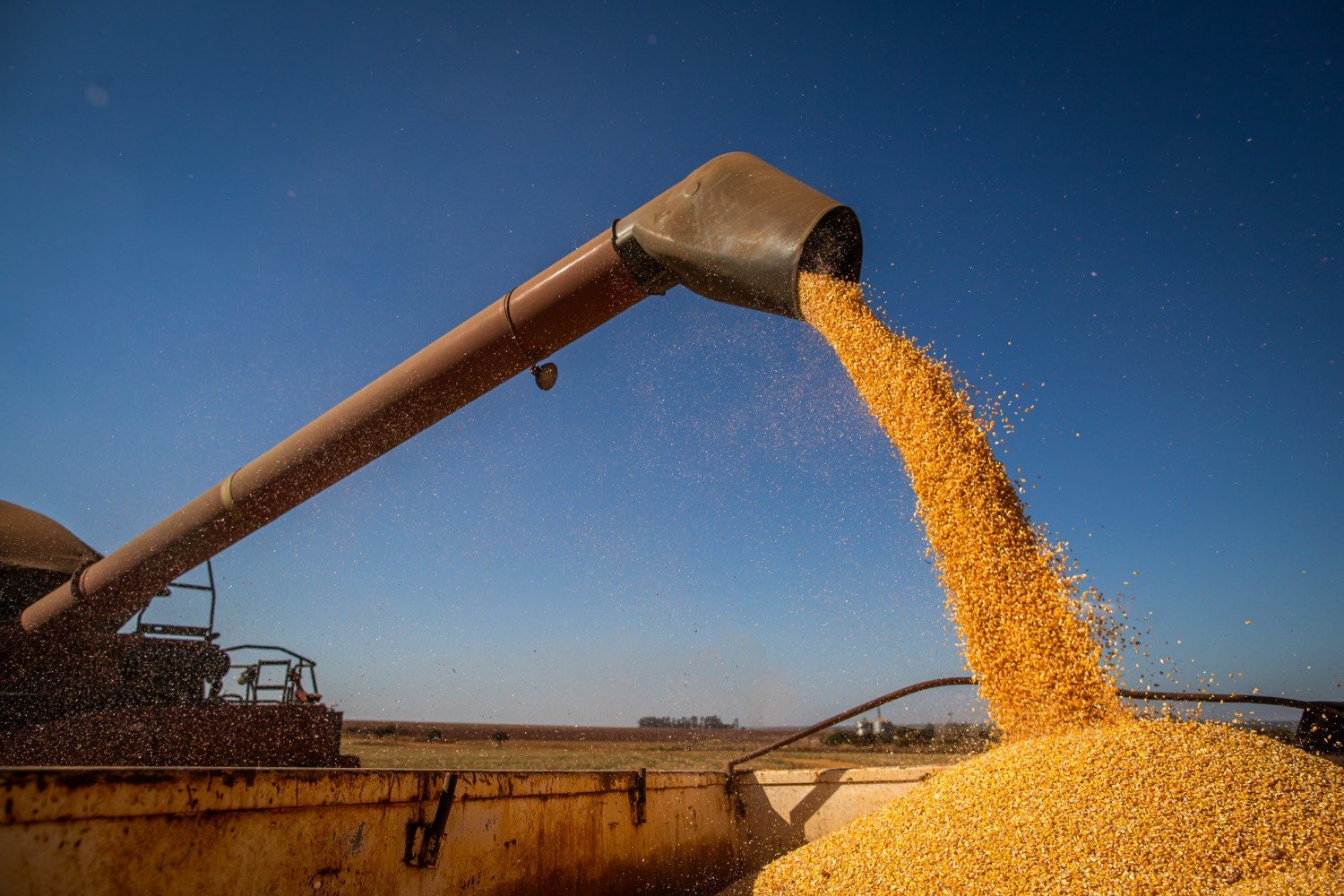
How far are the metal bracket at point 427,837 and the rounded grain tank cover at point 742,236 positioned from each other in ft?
6.47

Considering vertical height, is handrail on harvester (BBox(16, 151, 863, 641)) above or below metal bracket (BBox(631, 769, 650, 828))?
above

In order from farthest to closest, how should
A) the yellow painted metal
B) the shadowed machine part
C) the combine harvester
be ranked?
the shadowed machine part
the combine harvester
the yellow painted metal

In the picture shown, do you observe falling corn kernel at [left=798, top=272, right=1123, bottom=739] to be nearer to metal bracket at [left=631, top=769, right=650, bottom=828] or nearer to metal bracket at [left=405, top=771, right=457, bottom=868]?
metal bracket at [left=631, top=769, right=650, bottom=828]

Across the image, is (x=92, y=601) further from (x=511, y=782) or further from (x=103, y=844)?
(x=103, y=844)

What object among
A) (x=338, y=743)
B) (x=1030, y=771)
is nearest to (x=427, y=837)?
(x=1030, y=771)

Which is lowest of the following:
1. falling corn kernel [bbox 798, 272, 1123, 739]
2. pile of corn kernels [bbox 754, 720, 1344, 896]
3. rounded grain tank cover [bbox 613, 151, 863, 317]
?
pile of corn kernels [bbox 754, 720, 1344, 896]

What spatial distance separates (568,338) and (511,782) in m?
1.82

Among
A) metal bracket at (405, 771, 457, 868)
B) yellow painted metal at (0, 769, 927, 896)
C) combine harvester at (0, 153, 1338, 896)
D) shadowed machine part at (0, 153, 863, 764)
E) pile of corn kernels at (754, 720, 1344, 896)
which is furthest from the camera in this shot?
shadowed machine part at (0, 153, 863, 764)

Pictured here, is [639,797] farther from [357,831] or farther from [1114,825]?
[1114,825]

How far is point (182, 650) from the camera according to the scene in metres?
5.22

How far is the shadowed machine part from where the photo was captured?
283 centimetres

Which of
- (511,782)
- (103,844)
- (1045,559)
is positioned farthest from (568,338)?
(103,844)

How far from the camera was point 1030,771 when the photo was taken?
244cm

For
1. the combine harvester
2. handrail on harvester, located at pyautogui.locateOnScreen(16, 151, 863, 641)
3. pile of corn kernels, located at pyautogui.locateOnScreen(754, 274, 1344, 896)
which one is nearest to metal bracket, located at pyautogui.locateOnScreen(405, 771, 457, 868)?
the combine harvester
